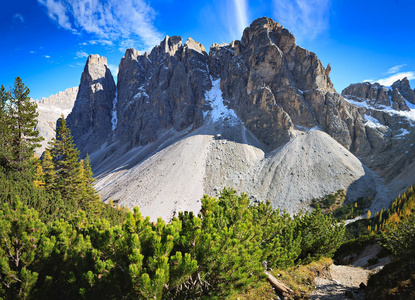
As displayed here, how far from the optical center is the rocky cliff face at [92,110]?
14544 cm

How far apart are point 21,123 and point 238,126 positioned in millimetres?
76606

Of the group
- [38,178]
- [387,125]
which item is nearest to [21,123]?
[38,178]

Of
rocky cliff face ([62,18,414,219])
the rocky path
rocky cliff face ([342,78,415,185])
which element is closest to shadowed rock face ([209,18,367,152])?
rocky cliff face ([62,18,414,219])

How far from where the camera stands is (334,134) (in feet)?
282

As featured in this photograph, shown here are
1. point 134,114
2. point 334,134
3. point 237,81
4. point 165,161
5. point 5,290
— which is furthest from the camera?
point 134,114

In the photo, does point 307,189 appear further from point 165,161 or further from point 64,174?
point 64,174

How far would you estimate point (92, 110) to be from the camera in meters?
153

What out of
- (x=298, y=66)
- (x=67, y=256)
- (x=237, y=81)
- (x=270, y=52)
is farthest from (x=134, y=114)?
(x=67, y=256)

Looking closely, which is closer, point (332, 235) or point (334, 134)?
point (332, 235)

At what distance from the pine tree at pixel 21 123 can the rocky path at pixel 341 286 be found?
81.6 feet

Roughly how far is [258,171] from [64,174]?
55.3 meters

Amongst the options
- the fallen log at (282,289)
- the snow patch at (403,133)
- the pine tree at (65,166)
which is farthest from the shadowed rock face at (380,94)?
the pine tree at (65,166)

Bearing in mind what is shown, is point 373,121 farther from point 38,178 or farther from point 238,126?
point 38,178

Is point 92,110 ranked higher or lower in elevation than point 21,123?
higher
